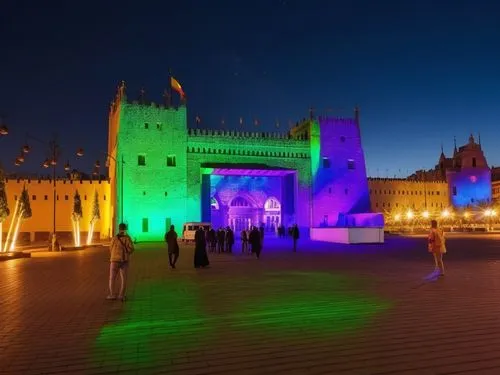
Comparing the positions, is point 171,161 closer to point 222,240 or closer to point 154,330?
point 222,240

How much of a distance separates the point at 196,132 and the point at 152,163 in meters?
4.71

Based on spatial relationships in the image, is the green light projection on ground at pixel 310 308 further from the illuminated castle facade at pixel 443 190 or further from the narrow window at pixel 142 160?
the illuminated castle facade at pixel 443 190

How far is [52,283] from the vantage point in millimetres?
11734

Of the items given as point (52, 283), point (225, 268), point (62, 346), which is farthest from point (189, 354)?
point (225, 268)

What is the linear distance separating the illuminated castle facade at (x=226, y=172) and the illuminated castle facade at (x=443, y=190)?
1317 centimetres

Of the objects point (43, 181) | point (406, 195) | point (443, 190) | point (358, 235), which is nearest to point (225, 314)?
point (358, 235)

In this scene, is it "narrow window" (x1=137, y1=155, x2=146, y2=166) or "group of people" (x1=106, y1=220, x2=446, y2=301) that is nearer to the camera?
"group of people" (x1=106, y1=220, x2=446, y2=301)

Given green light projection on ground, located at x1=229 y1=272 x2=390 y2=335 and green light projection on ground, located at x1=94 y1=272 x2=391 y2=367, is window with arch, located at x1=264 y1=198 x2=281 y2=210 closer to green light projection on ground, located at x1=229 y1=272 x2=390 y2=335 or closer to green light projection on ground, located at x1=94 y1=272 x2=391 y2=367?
green light projection on ground, located at x1=94 y1=272 x2=391 y2=367

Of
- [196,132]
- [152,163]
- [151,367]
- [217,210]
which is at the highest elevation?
[196,132]

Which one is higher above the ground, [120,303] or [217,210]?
[217,210]

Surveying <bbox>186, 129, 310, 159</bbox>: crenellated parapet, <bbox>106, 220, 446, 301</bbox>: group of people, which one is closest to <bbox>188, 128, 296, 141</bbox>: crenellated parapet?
<bbox>186, 129, 310, 159</bbox>: crenellated parapet

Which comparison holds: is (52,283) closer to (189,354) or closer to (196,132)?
(189,354)

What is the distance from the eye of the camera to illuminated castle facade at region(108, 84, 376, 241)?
3925 centimetres

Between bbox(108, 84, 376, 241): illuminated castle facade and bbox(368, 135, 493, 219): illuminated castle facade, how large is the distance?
13169 mm
